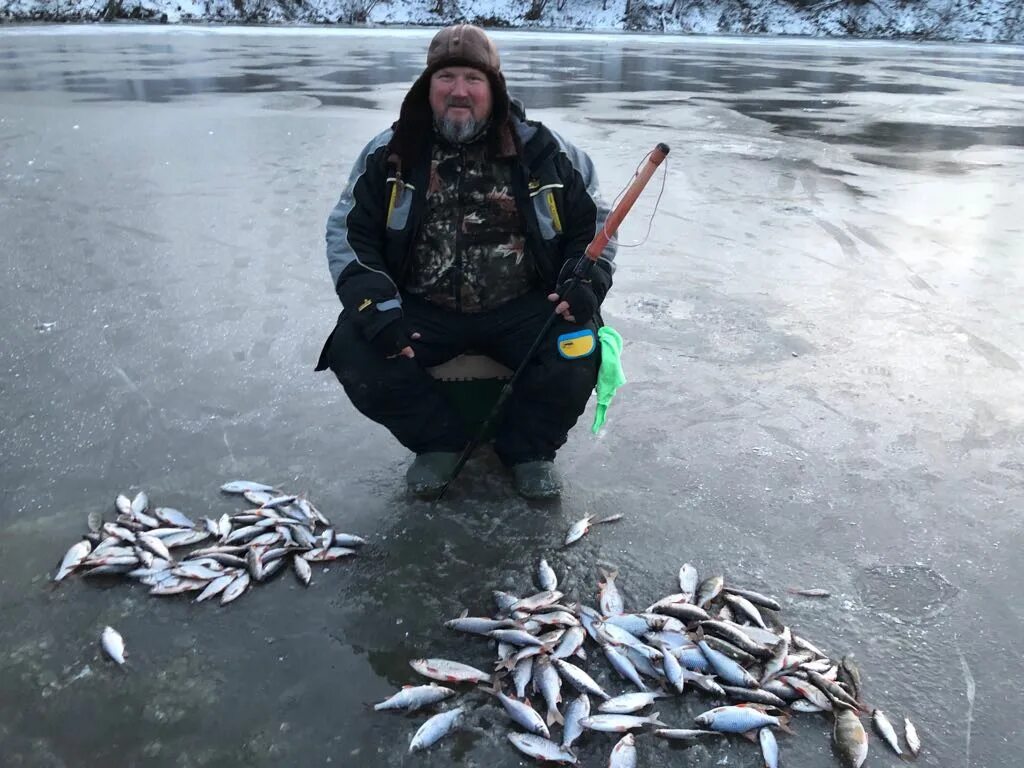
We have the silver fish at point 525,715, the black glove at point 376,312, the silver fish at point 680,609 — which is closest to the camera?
the silver fish at point 525,715

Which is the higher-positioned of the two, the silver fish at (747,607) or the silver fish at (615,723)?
the silver fish at (615,723)

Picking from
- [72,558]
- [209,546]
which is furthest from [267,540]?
[72,558]

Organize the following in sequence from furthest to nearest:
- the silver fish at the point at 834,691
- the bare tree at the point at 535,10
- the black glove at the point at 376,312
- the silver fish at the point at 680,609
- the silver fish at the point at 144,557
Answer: the bare tree at the point at 535,10, the black glove at the point at 376,312, the silver fish at the point at 144,557, the silver fish at the point at 680,609, the silver fish at the point at 834,691

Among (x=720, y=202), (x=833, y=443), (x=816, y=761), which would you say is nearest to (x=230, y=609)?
(x=816, y=761)

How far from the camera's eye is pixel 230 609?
280cm

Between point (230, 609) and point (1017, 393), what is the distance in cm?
396

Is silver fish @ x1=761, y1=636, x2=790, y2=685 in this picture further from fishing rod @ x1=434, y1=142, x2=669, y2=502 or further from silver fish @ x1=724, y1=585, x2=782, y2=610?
fishing rod @ x1=434, y1=142, x2=669, y2=502

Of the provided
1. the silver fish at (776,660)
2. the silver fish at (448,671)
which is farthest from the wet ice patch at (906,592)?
the silver fish at (448,671)

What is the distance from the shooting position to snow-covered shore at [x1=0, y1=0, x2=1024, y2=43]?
34094mm

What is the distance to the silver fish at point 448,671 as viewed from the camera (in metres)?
2.50

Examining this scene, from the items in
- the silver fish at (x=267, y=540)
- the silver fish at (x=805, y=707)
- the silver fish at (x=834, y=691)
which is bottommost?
the silver fish at (x=805, y=707)

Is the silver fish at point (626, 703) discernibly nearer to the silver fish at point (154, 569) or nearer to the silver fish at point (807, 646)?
the silver fish at point (807, 646)

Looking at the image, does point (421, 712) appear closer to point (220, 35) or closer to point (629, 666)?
point (629, 666)

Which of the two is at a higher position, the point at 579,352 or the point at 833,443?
the point at 579,352
